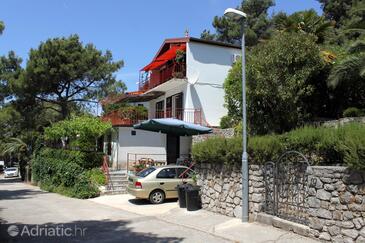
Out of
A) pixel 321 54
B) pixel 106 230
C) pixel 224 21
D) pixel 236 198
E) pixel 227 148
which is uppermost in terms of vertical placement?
pixel 224 21

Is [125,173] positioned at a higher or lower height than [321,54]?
lower

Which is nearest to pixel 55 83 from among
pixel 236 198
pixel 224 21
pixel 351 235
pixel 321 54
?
pixel 224 21

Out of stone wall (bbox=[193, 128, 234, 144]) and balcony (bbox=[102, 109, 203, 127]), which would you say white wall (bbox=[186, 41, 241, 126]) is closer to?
balcony (bbox=[102, 109, 203, 127])

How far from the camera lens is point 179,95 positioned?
30.3m

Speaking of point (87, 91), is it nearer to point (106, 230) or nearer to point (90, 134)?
point (90, 134)

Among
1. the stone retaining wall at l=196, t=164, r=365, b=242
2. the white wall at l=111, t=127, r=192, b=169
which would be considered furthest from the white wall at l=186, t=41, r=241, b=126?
the stone retaining wall at l=196, t=164, r=365, b=242

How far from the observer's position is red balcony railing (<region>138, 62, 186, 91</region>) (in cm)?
2910

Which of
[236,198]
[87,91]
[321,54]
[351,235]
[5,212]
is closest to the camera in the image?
[351,235]

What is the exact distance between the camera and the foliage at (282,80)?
1723 centimetres

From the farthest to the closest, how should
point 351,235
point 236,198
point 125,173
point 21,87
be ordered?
point 21,87, point 125,173, point 236,198, point 351,235

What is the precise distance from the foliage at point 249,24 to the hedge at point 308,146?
30.5 m

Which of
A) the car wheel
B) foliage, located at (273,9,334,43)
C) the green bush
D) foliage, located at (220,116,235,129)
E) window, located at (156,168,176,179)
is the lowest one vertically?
the car wheel

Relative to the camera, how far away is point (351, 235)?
29.3 ft

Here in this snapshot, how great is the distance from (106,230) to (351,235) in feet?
22.0
